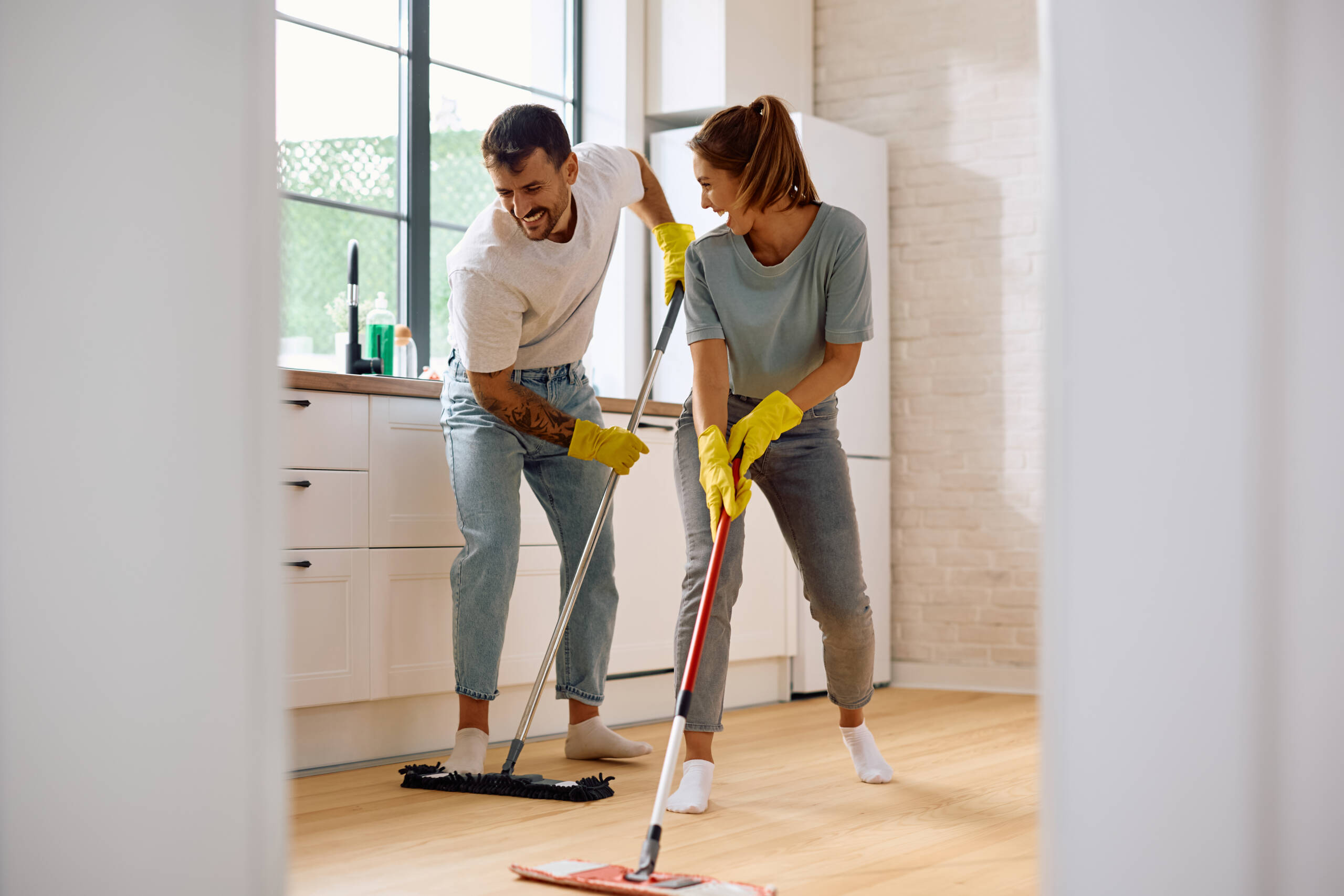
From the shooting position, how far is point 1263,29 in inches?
35.5

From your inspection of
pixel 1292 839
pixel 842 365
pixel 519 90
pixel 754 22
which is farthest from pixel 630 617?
pixel 1292 839

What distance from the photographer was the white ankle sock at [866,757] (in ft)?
7.82

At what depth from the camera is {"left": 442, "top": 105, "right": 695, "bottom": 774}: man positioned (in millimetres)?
2410

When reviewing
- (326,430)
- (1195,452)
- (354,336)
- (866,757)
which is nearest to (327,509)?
Result: (326,430)

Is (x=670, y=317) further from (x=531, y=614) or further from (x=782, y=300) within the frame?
(x=531, y=614)

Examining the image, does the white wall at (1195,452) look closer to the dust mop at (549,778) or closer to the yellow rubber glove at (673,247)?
the dust mop at (549,778)

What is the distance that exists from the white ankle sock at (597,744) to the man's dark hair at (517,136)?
1.17 m

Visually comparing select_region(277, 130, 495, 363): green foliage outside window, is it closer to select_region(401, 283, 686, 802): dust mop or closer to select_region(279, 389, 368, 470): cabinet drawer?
select_region(279, 389, 368, 470): cabinet drawer

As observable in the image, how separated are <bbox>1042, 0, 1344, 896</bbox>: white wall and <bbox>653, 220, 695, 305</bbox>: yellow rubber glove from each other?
5.71ft

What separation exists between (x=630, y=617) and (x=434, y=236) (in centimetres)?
135

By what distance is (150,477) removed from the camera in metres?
1.12

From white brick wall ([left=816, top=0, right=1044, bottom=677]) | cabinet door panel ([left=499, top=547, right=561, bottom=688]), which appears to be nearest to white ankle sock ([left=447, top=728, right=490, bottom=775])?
cabinet door panel ([left=499, top=547, right=561, bottom=688])

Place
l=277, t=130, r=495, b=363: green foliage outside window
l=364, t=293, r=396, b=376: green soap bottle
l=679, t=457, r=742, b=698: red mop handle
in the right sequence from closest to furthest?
1. l=679, t=457, r=742, b=698: red mop handle
2. l=364, t=293, r=396, b=376: green soap bottle
3. l=277, t=130, r=495, b=363: green foliage outside window

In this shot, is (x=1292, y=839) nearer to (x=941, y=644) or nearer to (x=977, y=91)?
(x=941, y=644)
